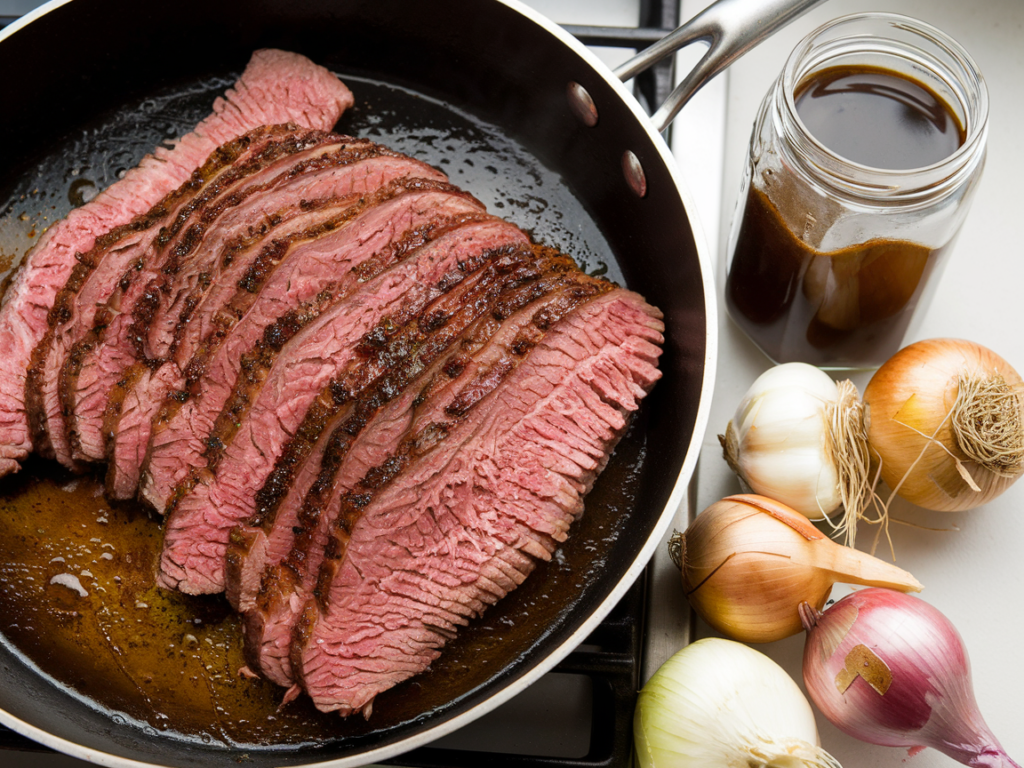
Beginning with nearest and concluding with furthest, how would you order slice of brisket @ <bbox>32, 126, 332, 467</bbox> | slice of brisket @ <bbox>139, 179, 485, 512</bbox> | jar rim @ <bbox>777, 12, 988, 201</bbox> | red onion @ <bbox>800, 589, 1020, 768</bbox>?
1. jar rim @ <bbox>777, 12, 988, 201</bbox>
2. red onion @ <bbox>800, 589, 1020, 768</bbox>
3. slice of brisket @ <bbox>139, 179, 485, 512</bbox>
4. slice of brisket @ <bbox>32, 126, 332, 467</bbox>

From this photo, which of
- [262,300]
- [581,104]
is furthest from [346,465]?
[581,104]

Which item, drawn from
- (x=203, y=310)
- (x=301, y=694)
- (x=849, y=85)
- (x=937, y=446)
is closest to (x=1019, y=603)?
(x=937, y=446)

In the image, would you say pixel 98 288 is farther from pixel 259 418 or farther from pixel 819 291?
pixel 819 291

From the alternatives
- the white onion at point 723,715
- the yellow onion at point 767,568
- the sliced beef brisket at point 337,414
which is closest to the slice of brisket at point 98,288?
the sliced beef brisket at point 337,414

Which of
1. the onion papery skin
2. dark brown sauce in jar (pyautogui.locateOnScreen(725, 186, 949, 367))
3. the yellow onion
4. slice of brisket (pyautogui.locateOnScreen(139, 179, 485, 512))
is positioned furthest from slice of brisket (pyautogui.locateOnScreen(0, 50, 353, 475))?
the onion papery skin

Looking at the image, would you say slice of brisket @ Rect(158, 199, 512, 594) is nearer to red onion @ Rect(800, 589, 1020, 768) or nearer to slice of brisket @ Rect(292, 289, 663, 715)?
slice of brisket @ Rect(292, 289, 663, 715)

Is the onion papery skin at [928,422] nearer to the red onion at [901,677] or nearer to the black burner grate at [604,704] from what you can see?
the red onion at [901,677]
